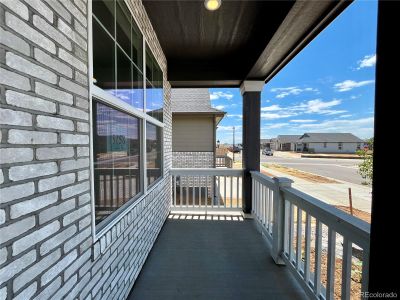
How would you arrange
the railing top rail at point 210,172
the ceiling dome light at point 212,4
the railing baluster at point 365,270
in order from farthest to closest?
the railing top rail at point 210,172, the ceiling dome light at point 212,4, the railing baluster at point 365,270

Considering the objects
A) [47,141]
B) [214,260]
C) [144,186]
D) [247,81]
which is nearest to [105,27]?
[47,141]

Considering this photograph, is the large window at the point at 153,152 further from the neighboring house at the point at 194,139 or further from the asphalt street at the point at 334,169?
the asphalt street at the point at 334,169

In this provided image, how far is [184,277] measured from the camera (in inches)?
92.0

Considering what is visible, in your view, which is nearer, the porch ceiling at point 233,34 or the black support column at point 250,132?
the porch ceiling at point 233,34

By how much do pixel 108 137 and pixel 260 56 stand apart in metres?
2.48

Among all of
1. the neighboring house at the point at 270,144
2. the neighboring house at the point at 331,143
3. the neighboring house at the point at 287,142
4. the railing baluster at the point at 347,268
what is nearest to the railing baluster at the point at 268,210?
the railing baluster at the point at 347,268

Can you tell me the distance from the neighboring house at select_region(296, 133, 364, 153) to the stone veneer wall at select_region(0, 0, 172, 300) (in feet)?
191

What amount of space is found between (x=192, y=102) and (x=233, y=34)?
526cm

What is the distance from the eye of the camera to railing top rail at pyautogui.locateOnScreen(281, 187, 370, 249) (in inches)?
49.3

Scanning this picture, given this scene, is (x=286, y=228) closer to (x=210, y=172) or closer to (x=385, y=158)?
(x=385, y=158)

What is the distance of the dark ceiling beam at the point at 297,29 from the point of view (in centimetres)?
196

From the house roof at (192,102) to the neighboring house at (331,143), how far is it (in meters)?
51.5

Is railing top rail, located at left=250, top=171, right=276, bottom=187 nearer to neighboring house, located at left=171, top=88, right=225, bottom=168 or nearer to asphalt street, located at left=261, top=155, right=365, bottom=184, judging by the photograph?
neighboring house, located at left=171, top=88, right=225, bottom=168

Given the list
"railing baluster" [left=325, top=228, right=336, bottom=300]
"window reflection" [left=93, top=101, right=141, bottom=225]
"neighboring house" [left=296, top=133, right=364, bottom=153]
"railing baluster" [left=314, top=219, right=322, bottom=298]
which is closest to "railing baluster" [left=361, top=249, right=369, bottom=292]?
"railing baluster" [left=325, top=228, right=336, bottom=300]
